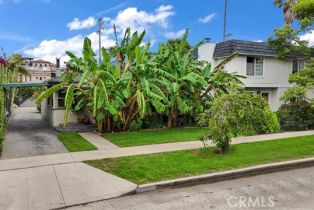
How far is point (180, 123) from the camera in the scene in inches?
656

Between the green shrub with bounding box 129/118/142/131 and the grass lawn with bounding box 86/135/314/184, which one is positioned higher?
the green shrub with bounding box 129/118/142/131

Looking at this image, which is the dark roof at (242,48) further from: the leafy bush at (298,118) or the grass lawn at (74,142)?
the grass lawn at (74,142)

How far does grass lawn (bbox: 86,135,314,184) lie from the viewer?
24.7ft

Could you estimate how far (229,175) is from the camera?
7562 mm

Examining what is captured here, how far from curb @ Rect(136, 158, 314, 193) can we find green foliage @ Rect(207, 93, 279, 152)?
1.32 meters

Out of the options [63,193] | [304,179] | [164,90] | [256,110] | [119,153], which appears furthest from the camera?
[164,90]

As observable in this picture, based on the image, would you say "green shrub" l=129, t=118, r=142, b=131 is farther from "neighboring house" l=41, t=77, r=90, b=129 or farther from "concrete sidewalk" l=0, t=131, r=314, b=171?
"concrete sidewalk" l=0, t=131, r=314, b=171

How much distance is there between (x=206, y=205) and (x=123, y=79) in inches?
357

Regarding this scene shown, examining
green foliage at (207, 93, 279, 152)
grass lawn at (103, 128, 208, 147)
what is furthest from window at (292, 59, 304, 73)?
green foliage at (207, 93, 279, 152)

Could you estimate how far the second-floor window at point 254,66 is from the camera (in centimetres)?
2147

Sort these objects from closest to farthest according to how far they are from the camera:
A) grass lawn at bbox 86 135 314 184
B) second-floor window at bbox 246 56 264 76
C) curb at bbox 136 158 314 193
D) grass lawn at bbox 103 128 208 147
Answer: curb at bbox 136 158 314 193 → grass lawn at bbox 86 135 314 184 → grass lawn at bbox 103 128 208 147 → second-floor window at bbox 246 56 264 76

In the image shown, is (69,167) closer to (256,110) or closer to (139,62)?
(256,110)

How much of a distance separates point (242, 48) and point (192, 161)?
14105 millimetres

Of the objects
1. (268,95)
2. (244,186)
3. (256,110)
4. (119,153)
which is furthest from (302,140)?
(268,95)
